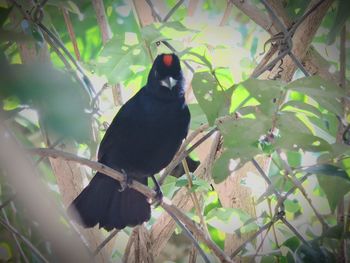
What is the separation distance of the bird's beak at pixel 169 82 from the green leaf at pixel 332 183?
1.17 metres

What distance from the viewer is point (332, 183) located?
1107 millimetres

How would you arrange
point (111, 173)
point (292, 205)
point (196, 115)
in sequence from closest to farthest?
point (111, 173) → point (196, 115) → point (292, 205)

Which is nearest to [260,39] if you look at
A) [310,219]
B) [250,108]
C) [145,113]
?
[145,113]

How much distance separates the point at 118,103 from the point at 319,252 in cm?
106

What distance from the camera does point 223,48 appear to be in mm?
1587

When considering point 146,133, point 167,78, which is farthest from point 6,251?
point 167,78

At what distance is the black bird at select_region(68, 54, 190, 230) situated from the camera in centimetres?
215

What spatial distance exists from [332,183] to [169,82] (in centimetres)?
120

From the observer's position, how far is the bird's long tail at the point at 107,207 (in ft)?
Result: 6.26

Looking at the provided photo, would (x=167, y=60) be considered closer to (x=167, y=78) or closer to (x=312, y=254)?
(x=167, y=78)

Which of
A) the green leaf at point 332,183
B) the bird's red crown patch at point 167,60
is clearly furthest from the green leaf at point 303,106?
the bird's red crown patch at point 167,60

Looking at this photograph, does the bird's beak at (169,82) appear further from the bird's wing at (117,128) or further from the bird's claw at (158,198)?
the bird's claw at (158,198)

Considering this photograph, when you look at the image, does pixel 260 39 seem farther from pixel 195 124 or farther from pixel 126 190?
pixel 126 190

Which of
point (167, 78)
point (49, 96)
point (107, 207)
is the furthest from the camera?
point (167, 78)
